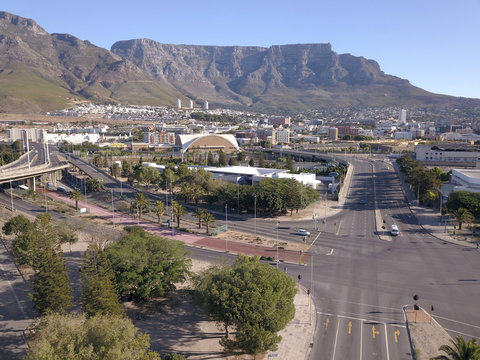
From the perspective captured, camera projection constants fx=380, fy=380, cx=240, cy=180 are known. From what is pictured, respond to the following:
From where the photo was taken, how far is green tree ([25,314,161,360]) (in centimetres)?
1495

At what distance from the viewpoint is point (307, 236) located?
4231cm

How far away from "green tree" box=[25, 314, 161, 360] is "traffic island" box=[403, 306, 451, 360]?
1394 centimetres

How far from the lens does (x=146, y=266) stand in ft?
83.1

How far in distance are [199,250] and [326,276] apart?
13.1 meters

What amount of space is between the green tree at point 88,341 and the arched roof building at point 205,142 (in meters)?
106

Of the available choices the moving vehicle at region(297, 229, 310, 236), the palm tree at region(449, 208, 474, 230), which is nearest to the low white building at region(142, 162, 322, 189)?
the moving vehicle at region(297, 229, 310, 236)

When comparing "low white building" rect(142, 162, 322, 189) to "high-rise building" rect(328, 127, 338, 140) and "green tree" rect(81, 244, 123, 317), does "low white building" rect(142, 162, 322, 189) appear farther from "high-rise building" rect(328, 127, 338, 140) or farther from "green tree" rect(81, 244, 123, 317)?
"high-rise building" rect(328, 127, 338, 140)

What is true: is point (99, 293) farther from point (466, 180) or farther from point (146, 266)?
point (466, 180)

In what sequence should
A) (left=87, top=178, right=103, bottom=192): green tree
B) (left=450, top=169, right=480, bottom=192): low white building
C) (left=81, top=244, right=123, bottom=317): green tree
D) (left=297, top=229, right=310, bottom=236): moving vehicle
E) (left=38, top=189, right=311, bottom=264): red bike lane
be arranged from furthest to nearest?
1. (left=87, top=178, right=103, bottom=192): green tree
2. (left=450, top=169, right=480, bottom=192): low white building
3. (left=297, top=229, right=310, bottom=236): moving vehicle
4. (left=38, top=189, right=311, bottom=264): red bike lane
5. (left=81, top=244, right=123, bottom=317): green tree

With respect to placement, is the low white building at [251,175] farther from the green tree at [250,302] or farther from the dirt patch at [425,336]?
the green tree at [250,302]

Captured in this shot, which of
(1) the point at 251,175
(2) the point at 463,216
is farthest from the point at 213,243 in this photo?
(1) the point at 251,175

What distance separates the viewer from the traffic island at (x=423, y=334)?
20297 millimetres

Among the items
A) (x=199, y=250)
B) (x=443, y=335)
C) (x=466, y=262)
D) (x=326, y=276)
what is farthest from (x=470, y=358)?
(x=199, y=250)

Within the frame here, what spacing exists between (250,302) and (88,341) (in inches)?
304
